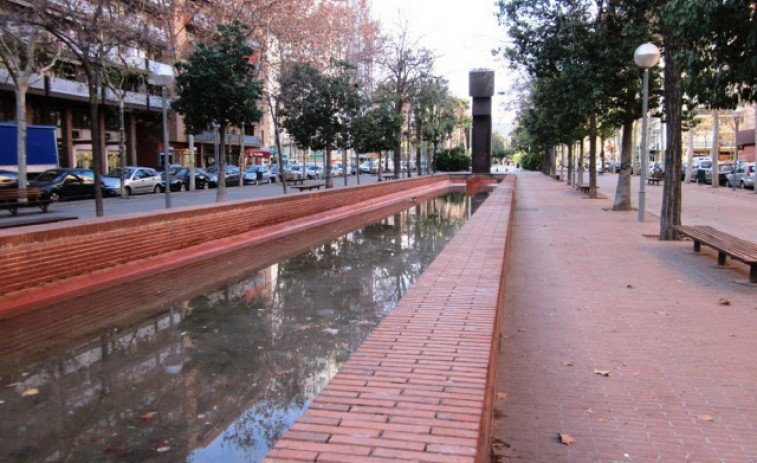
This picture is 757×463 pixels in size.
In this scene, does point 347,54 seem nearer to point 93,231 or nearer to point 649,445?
point 93,231

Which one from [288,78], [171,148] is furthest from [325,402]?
[171,148]

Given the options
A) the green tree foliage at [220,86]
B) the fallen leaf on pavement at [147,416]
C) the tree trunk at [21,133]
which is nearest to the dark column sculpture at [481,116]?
the tree trunk at [21,133]

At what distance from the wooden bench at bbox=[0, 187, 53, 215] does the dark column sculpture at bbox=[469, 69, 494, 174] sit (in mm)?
34499

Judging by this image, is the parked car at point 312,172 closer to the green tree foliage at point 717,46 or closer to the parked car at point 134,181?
the parked car at point 134,181

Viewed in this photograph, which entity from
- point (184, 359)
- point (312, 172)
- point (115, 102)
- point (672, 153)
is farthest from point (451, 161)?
point (184, 359)

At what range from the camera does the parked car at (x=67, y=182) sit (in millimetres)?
26469

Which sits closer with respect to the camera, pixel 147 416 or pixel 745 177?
pixel 147 416

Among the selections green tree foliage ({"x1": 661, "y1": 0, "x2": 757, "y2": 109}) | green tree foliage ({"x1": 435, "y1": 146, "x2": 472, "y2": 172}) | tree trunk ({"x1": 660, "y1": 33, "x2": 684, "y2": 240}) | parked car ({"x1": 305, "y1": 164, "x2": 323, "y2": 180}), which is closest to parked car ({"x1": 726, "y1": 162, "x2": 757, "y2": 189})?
tree trunk ({"x1": 660, "y1": 33, "x2": 684, "y2": 240})

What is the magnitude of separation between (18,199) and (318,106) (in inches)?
473

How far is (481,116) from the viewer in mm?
48656

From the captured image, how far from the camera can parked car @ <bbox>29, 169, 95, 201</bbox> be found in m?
26.5

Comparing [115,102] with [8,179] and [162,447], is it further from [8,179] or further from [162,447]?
[162,447]

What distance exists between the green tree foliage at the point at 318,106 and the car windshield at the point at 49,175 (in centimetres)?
1008

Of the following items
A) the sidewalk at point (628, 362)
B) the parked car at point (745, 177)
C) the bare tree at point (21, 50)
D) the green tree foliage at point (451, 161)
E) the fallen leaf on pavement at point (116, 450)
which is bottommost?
the fallen leaf on pavement at point (116, 450)
